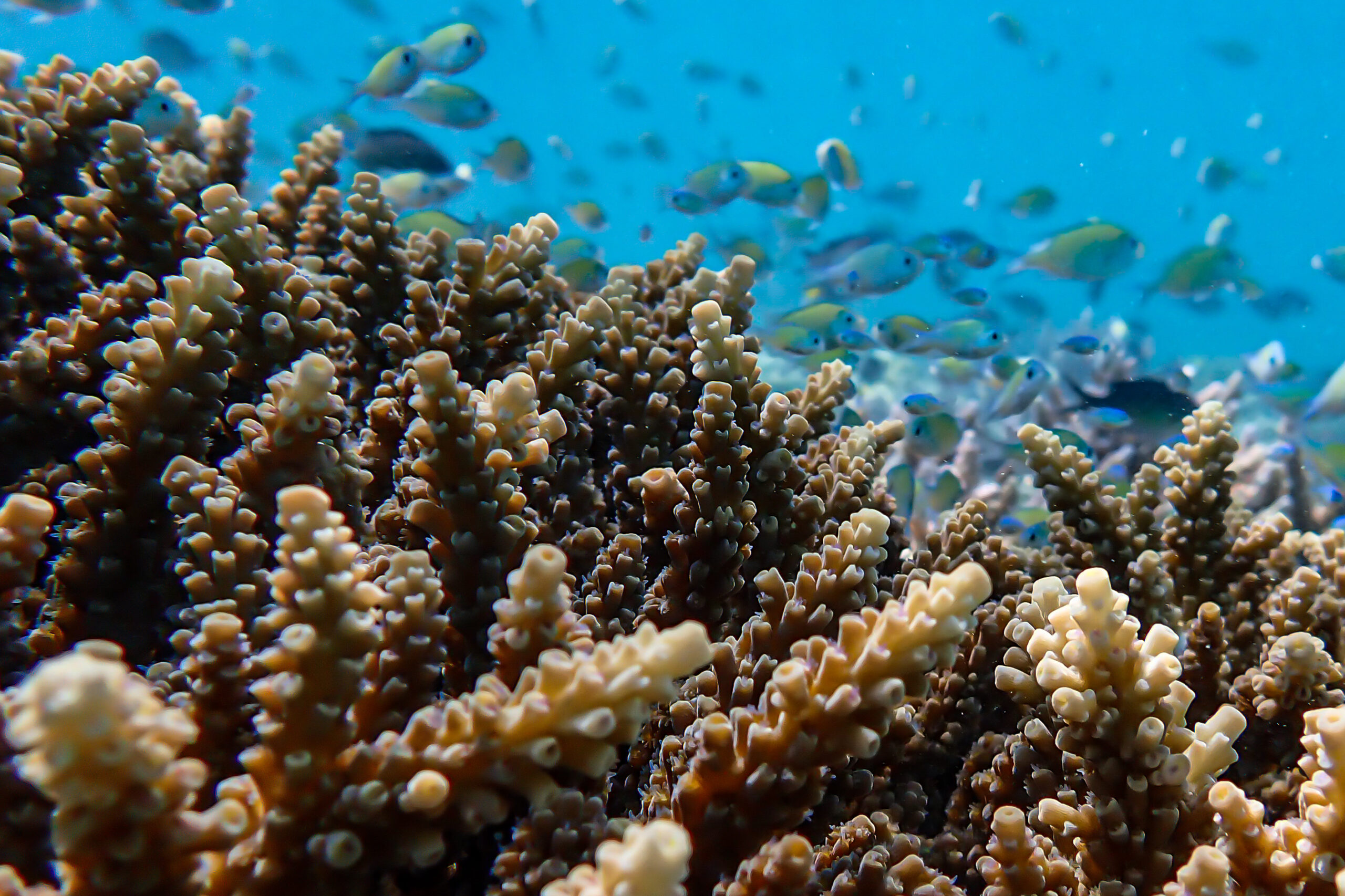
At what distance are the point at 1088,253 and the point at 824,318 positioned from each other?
116 inches

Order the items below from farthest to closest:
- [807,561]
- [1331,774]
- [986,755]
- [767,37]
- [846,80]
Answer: [767,37], [846,80], [986,755], [807,561], [1331,774]

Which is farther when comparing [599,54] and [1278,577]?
[599,54]

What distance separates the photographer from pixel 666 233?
53.9 meters

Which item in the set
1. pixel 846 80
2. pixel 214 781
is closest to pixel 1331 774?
pixel 214 781

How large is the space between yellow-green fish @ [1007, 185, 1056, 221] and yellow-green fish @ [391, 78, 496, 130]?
653 cm

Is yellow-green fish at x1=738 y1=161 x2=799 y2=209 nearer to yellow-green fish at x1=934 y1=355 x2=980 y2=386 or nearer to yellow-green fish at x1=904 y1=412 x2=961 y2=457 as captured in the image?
yellow-green fish at x1=934 y1=355 x2=980 y2=386

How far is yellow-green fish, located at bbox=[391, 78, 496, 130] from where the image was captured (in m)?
7.62

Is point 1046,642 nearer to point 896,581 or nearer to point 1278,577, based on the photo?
point 896,581

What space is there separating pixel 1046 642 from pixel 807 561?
0.43m

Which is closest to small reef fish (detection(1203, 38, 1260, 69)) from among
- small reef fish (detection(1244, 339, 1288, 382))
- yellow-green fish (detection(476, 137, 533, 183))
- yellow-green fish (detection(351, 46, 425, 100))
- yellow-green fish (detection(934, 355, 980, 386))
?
small reef fish (detection(1244, 339, 1288, 382))

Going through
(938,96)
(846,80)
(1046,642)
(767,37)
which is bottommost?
(1046,642)

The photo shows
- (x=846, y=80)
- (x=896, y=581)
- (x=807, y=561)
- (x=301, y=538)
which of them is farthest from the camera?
(x=846, y=80)

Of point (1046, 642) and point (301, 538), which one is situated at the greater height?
point (301, 538)

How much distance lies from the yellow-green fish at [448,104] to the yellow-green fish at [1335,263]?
11.2 metres
